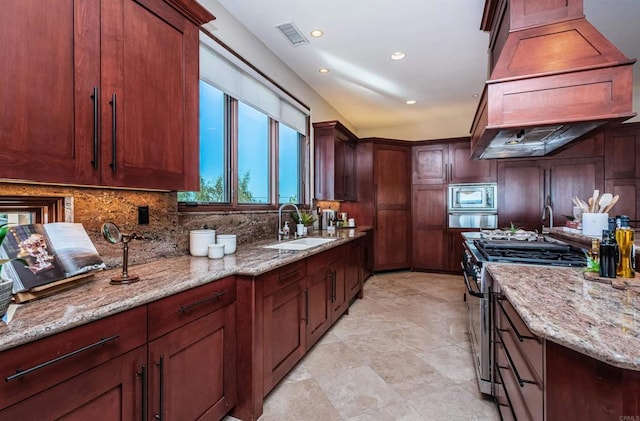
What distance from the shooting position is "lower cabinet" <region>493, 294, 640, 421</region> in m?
0.78

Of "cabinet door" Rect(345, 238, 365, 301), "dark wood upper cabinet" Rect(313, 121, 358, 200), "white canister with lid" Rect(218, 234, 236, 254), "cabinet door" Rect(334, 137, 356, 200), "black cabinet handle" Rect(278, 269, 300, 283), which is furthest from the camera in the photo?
"cabinet door" Rect(334, 137, 356, 200)

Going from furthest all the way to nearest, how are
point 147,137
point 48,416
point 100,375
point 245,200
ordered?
point 245,200, point 147,137, point 100,375, point 48,416

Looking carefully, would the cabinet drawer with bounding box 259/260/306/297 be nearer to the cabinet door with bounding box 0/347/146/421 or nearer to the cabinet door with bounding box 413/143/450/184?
the cabinet door with bounding box 0/347/146/421

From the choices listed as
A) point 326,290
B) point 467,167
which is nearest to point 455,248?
point 467,167

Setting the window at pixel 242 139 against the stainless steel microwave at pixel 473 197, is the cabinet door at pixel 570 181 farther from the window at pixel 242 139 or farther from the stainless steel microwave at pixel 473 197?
the window at pixel 242 139

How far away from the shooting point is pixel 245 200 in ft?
9.66

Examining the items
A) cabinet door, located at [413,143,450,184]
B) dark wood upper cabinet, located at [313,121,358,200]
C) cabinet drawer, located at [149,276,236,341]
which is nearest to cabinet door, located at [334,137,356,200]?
dark wood upper cabinet, located at [313,121,358,200]

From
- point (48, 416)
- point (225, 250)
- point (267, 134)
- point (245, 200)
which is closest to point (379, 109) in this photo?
point (267, 134)

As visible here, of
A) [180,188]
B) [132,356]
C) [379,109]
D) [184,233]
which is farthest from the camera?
[379,109]

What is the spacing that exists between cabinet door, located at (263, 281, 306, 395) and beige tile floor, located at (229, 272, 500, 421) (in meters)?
0.15

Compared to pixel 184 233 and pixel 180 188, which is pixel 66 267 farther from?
pixel 184 233

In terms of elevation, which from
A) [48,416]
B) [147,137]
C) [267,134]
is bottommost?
[48,416]

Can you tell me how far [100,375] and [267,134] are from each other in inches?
107

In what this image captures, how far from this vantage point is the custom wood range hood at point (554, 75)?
1696 mm
